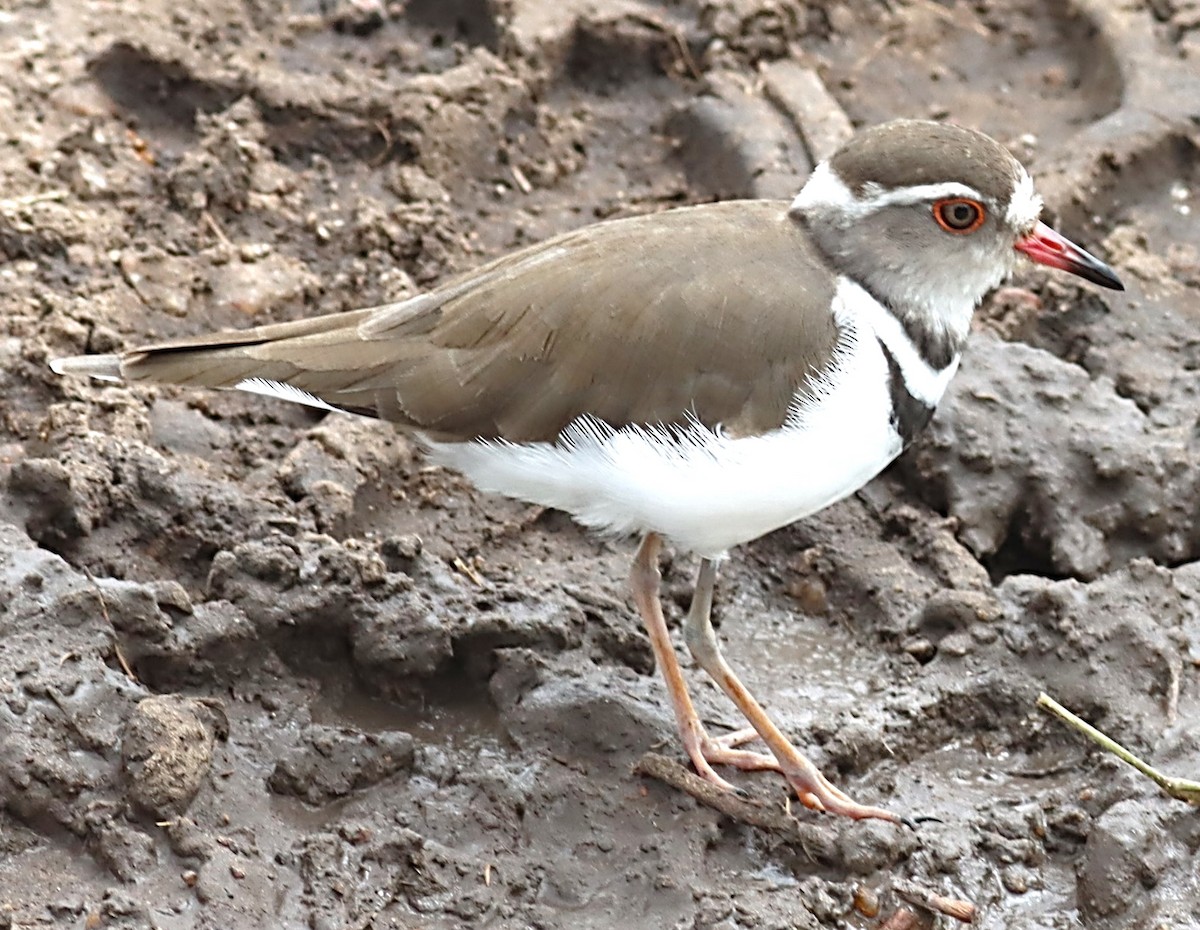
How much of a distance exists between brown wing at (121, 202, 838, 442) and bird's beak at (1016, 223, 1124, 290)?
65cm

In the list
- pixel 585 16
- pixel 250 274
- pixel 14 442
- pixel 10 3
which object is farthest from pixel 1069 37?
pixel 14 442

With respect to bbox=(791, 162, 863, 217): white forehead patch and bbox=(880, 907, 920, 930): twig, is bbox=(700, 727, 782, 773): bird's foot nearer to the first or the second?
bbox=(880, 907, 920, 930): twig

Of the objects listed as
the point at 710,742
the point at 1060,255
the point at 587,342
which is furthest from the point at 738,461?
the point at 1060,255

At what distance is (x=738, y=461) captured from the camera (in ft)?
14.9

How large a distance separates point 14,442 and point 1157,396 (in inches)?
163

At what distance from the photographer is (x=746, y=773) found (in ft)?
16.6

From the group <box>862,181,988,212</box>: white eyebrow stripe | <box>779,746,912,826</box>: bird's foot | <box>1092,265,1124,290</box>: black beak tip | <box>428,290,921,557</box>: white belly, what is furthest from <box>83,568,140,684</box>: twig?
<box>1092,265,1124,290</box>: black beak tip

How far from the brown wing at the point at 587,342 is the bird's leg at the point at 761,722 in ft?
2.23

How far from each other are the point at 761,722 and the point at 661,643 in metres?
→ 0.38

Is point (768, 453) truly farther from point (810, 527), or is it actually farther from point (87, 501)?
point (87, 501)

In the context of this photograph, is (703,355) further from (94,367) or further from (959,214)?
(94,367)

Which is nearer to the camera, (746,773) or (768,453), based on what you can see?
(768,453)

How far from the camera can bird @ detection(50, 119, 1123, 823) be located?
454 centimetres

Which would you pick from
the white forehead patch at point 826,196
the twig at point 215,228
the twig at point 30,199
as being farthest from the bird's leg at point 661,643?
the twig at point 30,199
